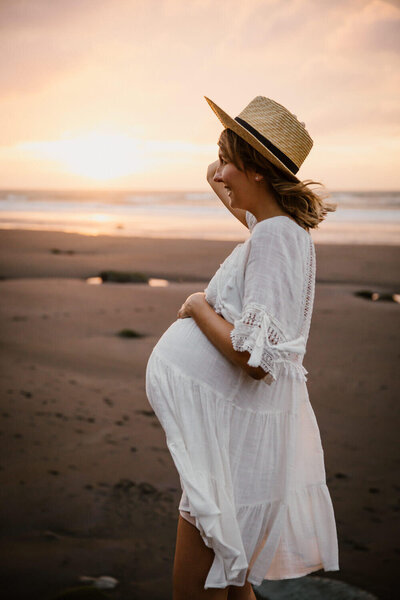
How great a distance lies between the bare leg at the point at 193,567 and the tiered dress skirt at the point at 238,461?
0.05 m

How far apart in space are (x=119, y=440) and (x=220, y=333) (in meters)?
3.00

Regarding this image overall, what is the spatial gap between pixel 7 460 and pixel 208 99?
3.21 metres

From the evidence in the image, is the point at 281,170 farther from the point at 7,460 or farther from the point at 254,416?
the point at 7,460

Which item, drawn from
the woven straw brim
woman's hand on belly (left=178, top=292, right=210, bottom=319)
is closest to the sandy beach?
woman's hand on belly (left=178, top=292, right=210, bottom=319)

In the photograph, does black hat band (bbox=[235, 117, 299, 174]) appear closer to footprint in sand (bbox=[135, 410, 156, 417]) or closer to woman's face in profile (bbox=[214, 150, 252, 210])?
woman's face in profile (bbox=[214, 150, 252, 210])

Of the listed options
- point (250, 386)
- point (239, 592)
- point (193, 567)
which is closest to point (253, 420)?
point (250, 386)

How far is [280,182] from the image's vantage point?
1.79 metres

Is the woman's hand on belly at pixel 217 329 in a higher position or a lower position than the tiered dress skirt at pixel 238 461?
higher

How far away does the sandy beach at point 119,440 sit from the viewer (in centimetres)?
319

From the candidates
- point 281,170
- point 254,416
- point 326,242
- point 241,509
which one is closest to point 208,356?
point 254,416

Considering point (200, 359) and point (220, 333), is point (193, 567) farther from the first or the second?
point (220, 333)

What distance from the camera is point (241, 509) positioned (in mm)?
1892

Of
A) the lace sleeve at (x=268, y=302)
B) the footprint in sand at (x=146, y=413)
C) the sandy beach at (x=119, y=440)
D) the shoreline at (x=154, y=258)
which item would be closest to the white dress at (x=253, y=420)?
the lace sleeve at (x=268, y=302)

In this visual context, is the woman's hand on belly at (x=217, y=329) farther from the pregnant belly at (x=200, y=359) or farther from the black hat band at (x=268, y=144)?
the black hat band at (x=268, y=144)
